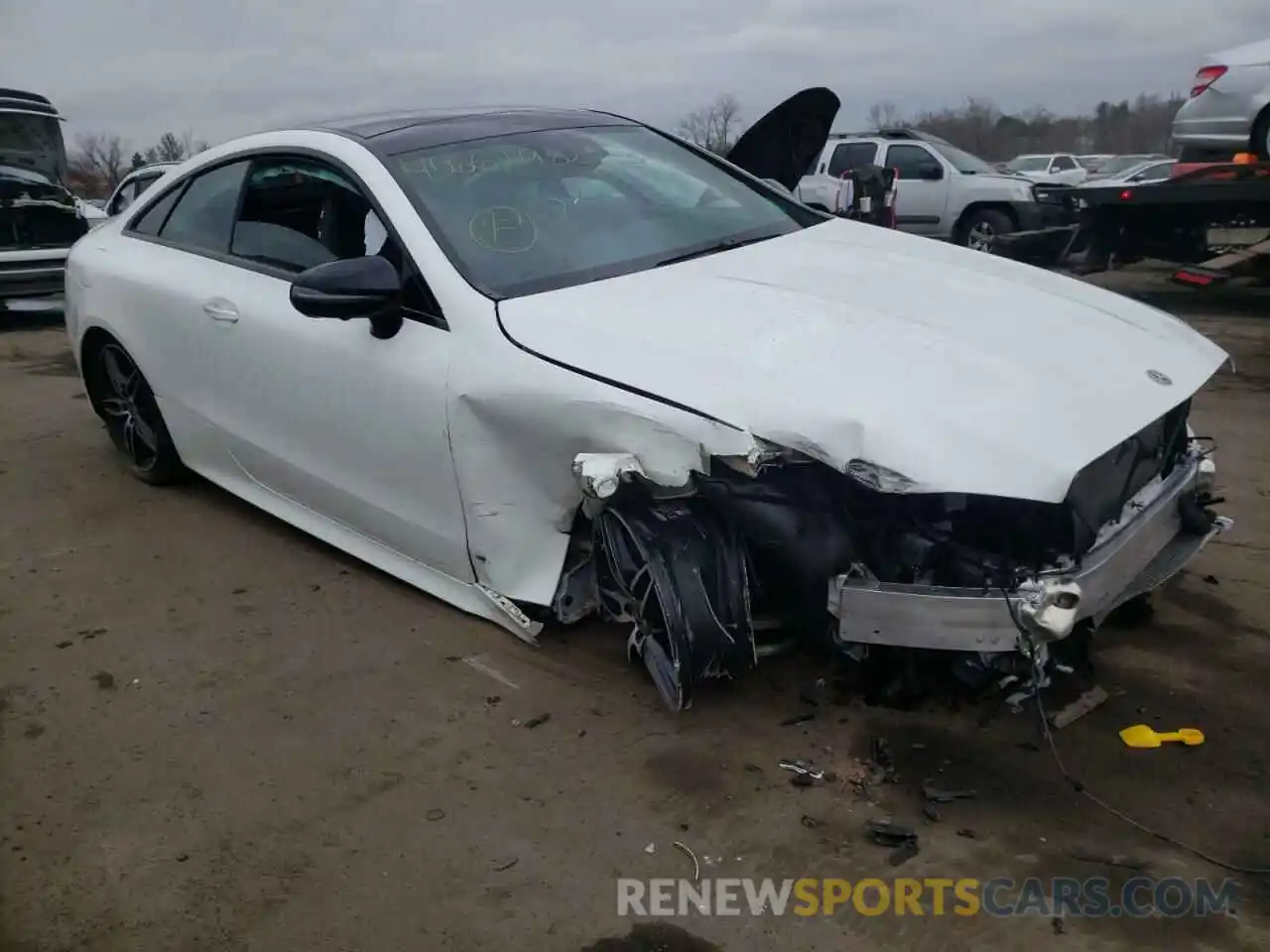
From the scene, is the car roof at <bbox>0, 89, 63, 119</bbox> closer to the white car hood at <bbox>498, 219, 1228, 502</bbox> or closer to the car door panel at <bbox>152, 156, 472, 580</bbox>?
the car door panel at <bbox>152, 156, 472, 580</bbox>

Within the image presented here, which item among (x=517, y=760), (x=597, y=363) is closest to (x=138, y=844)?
(x=517, y=760)

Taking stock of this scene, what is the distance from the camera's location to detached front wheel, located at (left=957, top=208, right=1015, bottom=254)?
13.3 meters

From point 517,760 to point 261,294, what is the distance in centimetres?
199

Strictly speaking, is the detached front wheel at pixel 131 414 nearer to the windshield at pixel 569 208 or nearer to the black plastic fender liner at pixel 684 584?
the windshield at pixel 569 208

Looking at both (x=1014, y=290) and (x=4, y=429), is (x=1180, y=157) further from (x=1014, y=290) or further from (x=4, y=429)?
(x=4, y=429)

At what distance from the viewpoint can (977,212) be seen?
13.6 metres

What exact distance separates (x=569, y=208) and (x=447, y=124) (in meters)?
0.69

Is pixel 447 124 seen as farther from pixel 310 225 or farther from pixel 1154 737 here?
pixel 1154 737

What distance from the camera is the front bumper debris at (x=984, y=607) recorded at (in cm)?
254

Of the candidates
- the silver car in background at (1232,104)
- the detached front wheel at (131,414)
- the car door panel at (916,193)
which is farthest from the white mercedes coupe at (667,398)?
the car door panel at (916,193)

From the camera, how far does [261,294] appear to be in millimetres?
3924

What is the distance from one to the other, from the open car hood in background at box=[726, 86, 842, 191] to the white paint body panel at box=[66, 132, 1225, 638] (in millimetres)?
1973

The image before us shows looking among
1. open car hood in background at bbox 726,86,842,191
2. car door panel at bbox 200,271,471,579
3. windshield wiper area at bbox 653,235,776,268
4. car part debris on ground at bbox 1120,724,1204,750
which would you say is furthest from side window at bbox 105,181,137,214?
car part debris on ground at bbox 1120,724,1204,750

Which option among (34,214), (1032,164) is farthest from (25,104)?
(1032,164)
